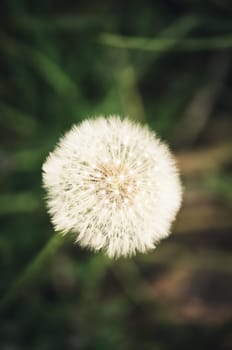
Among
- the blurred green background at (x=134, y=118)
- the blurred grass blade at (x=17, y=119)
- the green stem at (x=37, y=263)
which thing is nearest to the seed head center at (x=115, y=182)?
the green stem at (x=37, y=263)

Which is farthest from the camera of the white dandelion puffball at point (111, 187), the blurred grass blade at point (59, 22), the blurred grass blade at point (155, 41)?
the blurred grass blade at point (59, 22)

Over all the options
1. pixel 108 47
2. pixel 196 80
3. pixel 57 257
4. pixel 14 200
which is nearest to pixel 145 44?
pixel 108 47

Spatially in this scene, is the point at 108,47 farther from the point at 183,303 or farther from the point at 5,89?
the point at 183,303

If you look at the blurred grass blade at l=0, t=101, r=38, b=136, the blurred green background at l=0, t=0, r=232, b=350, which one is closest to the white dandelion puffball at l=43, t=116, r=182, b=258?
the blurred green background at l=0, t=0, r=232, b=350

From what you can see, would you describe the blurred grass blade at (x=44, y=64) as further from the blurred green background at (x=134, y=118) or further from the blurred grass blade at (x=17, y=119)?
the blurred grass blade at (x=17, y=119)

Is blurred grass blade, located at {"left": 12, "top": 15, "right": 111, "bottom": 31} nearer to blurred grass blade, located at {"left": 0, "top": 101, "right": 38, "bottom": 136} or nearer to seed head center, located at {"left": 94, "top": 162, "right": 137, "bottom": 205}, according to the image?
blurred grass blade, located at {"left": 0, "top": 101, "right": 38, "bottom": 136}

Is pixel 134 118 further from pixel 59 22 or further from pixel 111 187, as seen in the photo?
pixel 111 187
